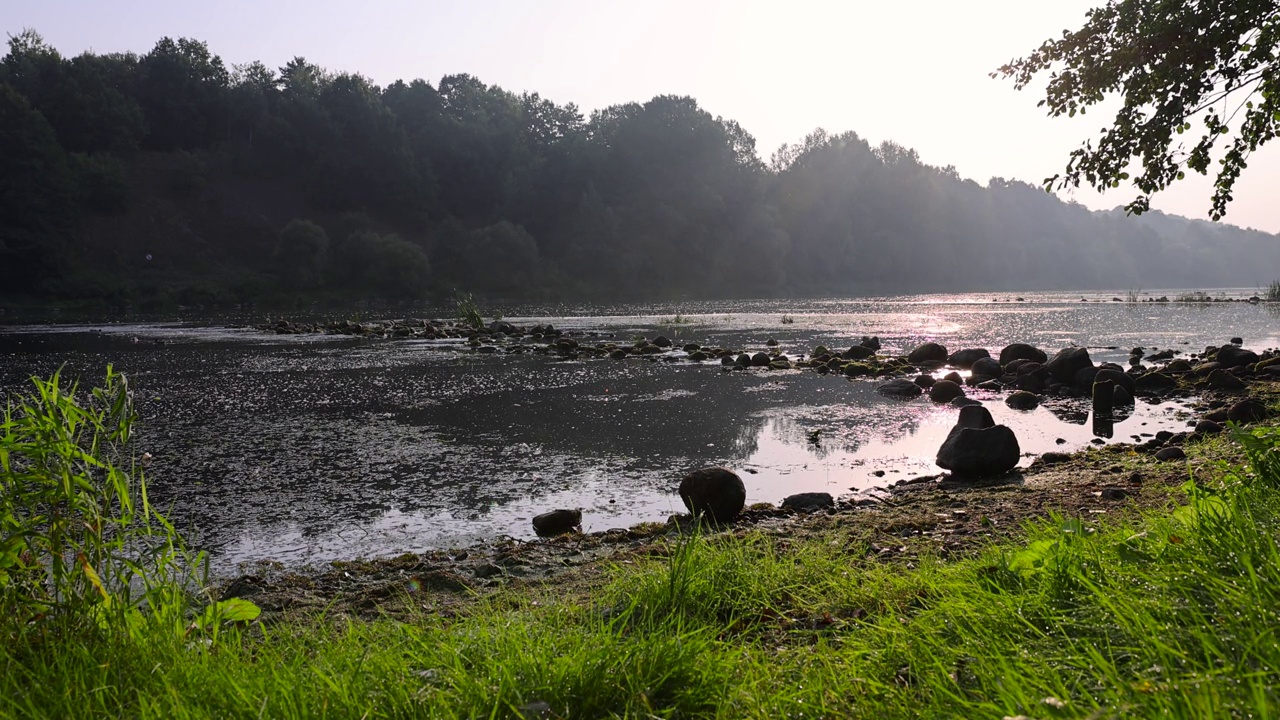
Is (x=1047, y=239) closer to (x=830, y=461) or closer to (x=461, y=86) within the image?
(x=461, y=86)

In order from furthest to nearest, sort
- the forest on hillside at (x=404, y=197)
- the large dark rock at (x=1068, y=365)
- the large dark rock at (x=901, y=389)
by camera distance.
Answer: the forest on hillside at (x=404, y=197) → the large dark rock at (x=1068, y=365) → the large dark rock at (x=901, y=389)

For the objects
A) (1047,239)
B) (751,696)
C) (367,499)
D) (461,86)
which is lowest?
(367,499)

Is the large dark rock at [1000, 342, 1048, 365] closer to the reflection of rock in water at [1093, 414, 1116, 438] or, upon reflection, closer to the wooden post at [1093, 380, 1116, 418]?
the wooden post at [1093, 380, 1116, 418]

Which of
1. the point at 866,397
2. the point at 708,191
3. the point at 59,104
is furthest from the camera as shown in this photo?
the point at 708,191

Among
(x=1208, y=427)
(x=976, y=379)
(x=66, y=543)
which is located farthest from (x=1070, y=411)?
(x=66, y=543)

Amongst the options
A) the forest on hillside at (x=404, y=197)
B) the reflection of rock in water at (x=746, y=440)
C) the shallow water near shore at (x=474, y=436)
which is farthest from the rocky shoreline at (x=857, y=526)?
the forest on hillside at (x=404, y=197)

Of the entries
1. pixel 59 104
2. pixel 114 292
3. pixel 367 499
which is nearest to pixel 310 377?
pixel 367 499

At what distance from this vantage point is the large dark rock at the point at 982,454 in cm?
852

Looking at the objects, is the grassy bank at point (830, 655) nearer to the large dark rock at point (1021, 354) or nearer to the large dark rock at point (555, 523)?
the large dark rock at point (555, 523)

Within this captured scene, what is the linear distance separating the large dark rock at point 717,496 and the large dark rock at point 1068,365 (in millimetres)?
11463

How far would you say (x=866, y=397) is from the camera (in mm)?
14812

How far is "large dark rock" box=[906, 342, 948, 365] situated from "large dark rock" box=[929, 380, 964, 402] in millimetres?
5510

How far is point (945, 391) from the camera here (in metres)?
14.6

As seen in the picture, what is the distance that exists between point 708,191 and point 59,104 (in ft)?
230
